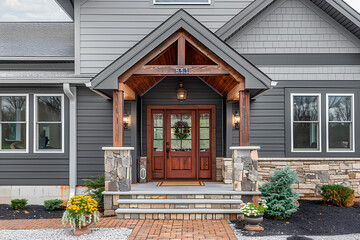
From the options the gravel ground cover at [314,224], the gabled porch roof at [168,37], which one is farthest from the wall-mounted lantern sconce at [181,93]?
the gravel ground cover at [314,224]

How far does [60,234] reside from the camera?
16.7 ft

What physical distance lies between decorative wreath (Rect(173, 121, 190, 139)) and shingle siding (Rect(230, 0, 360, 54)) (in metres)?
2.49

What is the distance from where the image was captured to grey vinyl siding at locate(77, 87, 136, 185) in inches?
303

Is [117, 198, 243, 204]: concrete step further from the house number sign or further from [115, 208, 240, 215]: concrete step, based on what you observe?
the house number sign

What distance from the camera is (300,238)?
4.77 metres

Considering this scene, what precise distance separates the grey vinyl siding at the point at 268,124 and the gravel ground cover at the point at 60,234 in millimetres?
3889

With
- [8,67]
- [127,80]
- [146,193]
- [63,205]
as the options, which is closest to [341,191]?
[146,193]

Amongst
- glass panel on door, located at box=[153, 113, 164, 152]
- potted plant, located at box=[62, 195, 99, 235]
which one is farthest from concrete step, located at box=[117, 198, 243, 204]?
glass panel on door, located at box=[153, 113, 164, 152]

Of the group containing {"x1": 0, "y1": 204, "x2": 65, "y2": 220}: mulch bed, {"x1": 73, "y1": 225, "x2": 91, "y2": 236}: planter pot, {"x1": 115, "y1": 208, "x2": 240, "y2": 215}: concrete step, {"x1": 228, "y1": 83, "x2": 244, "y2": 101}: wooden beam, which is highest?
{"x1": 228, "y1": 83, "x2": 244, "y2": 101}: wooden beam

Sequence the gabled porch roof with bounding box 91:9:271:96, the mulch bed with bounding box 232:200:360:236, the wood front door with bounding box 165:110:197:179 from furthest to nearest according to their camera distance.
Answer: the wood front door with bounding box 165:110:197:179, the gabled porch roof with bounding box 91:9:271:96, the mulch bed with bounding box 232:200:360:236

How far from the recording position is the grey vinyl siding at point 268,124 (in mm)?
7746

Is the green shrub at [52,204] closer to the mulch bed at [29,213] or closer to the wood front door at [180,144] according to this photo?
the mulch bed at [29,213]

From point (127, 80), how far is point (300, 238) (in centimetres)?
429

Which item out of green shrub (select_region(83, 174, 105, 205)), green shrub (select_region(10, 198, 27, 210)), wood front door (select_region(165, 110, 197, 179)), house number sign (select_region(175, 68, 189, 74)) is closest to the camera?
house number sign (select_region(175, 68, 189, 74))
